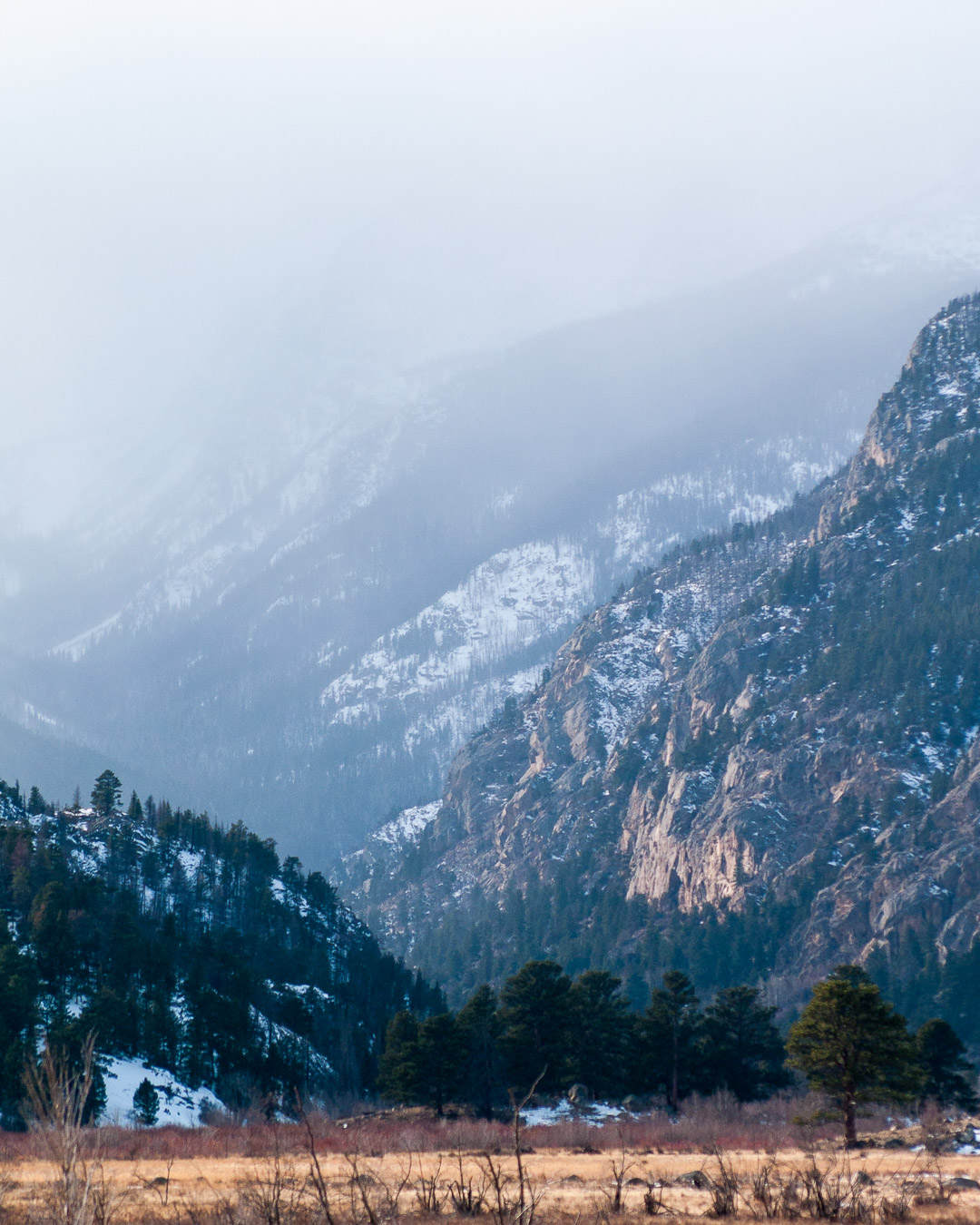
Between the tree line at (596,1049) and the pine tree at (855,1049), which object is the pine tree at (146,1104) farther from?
the pine tree at (855,1049)

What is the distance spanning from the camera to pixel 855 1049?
69625mm

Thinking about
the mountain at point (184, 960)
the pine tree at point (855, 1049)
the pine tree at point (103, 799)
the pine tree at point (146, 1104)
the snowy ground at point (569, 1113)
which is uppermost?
the pine tree at point (103, 799)

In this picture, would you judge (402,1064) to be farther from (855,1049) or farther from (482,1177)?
(482,1177)

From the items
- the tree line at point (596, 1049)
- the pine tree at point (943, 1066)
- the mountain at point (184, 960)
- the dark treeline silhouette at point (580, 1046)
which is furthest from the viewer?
the mountain at point (184, 960)

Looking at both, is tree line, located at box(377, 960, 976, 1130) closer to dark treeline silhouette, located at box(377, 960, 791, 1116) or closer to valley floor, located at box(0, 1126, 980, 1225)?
dark treeline silhouette, located at box(377, 960, 791, 1116)

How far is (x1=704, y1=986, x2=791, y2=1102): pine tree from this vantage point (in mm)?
98375

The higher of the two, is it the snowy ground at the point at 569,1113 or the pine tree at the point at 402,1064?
the pine tree at the point at 402,1064

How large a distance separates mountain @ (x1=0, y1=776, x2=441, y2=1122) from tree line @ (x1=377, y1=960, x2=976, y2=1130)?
56.5 ft

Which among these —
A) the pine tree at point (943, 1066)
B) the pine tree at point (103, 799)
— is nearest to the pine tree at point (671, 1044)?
the pine tree at point (943, 1066)

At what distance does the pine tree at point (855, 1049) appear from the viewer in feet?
228

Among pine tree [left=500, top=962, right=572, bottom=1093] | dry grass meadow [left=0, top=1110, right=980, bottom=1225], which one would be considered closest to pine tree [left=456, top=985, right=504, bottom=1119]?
pine tree [left=500, top=962, right=572, bottom=1093]

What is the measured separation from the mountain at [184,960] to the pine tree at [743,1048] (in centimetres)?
3622

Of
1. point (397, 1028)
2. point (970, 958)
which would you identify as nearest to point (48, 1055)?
point (397, 1028)

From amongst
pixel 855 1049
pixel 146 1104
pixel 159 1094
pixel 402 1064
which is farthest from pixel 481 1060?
pixel 855 1049
